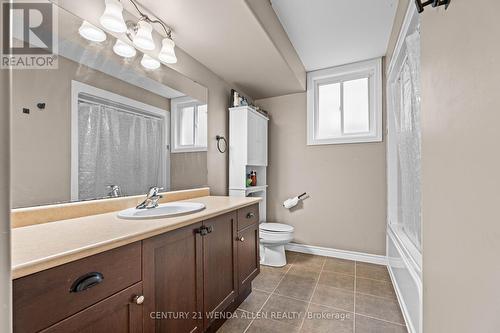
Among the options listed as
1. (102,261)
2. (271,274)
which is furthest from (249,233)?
(102,261)

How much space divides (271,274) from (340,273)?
723 millimetres

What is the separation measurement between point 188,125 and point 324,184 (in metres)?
1.79

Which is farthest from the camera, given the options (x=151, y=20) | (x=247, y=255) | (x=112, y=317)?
(x=247, y=255)

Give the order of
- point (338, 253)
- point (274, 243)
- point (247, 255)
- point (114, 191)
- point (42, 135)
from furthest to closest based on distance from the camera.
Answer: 1. point (338, 253)
2. point (274, 243)
3. point (247, 255)
4. point (114, 191)
5. point (42, 135)

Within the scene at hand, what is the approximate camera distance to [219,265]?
1.39 metres

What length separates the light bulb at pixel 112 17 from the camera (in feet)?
3.99

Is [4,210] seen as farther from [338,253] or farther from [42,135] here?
[338,253]

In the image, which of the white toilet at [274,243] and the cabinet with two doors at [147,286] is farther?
the white toilet at [274,243]

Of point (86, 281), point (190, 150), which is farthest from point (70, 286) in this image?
point (190, 150)

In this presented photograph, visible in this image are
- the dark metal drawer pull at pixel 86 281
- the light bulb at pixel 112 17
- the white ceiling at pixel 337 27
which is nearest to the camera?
the dark metal drawer pull at pixel 86 281

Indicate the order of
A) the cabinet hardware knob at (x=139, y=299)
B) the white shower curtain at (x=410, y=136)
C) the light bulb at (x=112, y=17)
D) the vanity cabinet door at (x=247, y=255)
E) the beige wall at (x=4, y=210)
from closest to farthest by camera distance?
1. the beige wall at (x=4, y=210)
2. the cabinet hardware knob at (x=139, y=299)
3. the light bulb at (x=112, y=17)
4. the white shower curtain at (x=410, y=136)
5. the vanity cabinet door at (x=247, y=255)

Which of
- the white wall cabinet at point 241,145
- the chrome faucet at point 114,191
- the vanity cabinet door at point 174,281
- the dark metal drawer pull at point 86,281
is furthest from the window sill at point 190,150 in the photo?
the dark metal drawer pull at point 86,281

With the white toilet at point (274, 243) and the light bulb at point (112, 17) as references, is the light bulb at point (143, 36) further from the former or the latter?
the white toilet at point (274, 243)

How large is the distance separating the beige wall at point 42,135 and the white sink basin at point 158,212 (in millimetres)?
302
